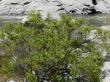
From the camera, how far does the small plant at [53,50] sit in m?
20.8

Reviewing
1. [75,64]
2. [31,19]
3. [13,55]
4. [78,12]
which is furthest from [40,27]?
[78,12]

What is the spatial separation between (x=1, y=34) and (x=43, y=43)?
2.89m

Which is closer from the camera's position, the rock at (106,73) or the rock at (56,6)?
the rock at (106,73)

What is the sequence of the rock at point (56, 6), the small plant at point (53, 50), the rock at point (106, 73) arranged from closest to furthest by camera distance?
the small plant at point (53, 50) → the rock at point (106, 73) → the rock at point (56, 6)

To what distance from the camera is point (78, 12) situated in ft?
248

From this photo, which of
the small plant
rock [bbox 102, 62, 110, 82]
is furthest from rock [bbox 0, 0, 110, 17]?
the small plant

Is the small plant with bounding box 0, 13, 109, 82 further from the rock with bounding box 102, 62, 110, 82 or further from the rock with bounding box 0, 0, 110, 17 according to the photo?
the rock with bounding box 0, 0, 110, 17

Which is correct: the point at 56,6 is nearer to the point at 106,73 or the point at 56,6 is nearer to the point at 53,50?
the point at 106,73

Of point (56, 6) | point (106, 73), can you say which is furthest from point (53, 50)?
point (56, 6)

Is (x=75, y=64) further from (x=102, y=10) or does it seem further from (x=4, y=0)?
(x=4, y=0)

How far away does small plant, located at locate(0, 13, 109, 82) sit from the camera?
2075cm

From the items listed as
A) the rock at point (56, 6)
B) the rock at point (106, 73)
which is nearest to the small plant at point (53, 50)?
the rock at point (106, 73)

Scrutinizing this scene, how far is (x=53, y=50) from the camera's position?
68.7 ft

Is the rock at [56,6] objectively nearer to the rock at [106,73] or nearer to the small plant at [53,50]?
the rock at [106,73]
